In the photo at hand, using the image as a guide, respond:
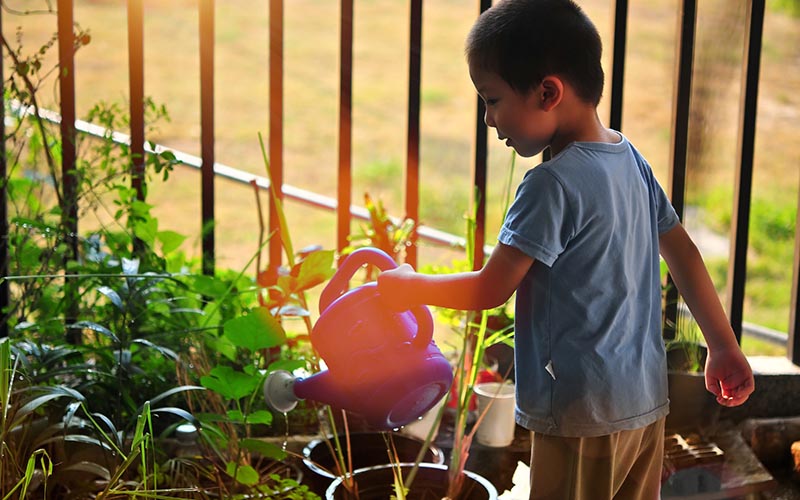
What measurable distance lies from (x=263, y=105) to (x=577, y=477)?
14.6 feet

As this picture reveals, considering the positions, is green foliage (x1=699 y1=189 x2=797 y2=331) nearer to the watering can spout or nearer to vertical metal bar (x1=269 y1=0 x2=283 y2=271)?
vertical metal bar (x1=269 y1=0 x2=283 y2=271)

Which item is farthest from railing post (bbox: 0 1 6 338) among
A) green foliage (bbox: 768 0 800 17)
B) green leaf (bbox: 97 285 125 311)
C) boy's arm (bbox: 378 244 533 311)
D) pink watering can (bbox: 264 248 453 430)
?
green foliage (bbox: 768 0 800 17)

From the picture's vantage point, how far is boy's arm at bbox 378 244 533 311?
1.29m

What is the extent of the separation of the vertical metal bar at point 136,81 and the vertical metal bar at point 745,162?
1.43 metres

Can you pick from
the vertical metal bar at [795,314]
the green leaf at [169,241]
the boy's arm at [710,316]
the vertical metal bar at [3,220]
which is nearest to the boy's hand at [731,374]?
the boy's arm at [710,316]

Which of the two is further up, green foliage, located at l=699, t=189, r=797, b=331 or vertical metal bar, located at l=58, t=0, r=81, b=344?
vertical metal bar, located at l=58, t=0, r=81, b=344

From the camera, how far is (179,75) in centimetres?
559

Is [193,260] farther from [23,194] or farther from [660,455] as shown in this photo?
[660,455]

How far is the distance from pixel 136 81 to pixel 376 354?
1151 millimetres

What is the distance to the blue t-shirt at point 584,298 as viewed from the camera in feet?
4.23

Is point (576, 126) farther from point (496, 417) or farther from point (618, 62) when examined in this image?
point (618, 62)

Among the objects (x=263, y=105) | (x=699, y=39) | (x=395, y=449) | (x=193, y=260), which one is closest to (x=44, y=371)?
(x=193, y=260)

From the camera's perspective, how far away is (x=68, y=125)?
220 cm

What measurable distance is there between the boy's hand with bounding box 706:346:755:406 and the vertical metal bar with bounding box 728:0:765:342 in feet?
3.04
